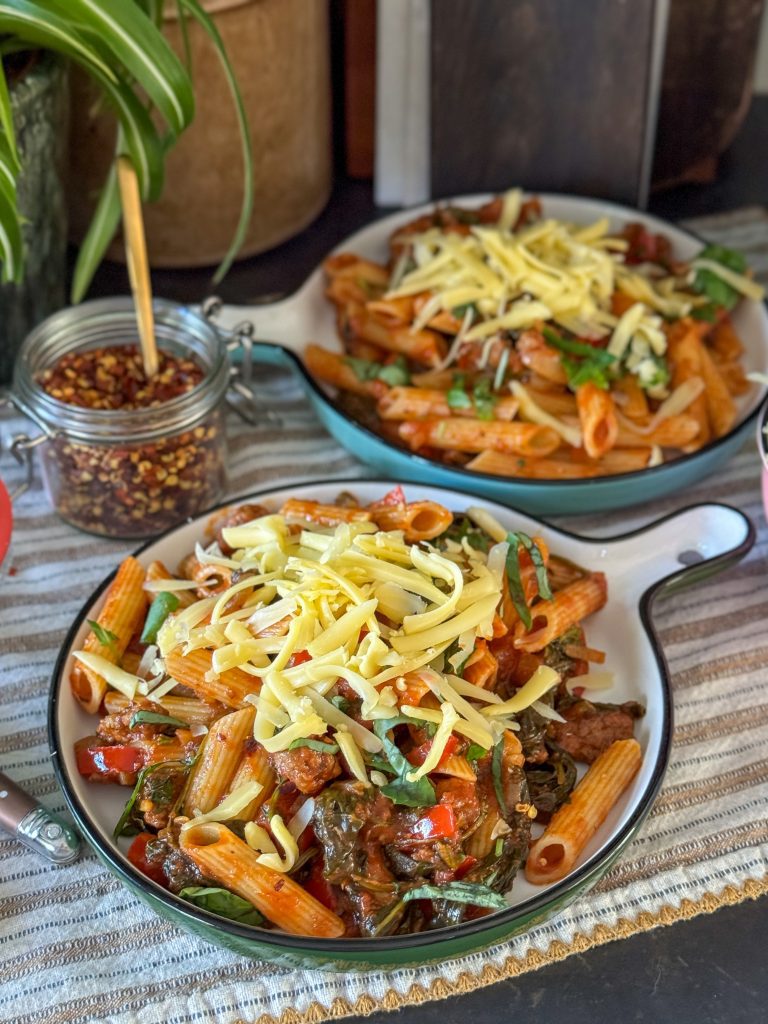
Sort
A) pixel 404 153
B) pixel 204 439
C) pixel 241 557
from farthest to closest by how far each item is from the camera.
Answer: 1. pixel 404 153
2. pixel 204 439
3. pixel 241 557

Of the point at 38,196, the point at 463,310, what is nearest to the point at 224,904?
the point at 463,310

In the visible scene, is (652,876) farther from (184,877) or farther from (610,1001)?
(184,877)

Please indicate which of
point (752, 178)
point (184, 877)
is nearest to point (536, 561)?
point (184, 877)

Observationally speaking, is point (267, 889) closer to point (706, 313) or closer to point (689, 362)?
point (689, 362)

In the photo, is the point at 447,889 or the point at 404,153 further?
the point at 404,153

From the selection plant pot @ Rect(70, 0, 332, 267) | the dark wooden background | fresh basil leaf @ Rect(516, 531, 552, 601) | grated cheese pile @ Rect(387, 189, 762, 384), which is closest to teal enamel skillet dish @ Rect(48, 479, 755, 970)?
fresh basil leaf @ Rect(516, 531, 552, 601)

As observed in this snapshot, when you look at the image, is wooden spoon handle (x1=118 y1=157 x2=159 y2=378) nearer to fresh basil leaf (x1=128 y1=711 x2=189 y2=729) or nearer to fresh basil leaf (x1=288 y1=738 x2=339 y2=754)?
fresh basil leaf (x1=128 y1=711 x2=189 y2=729)
